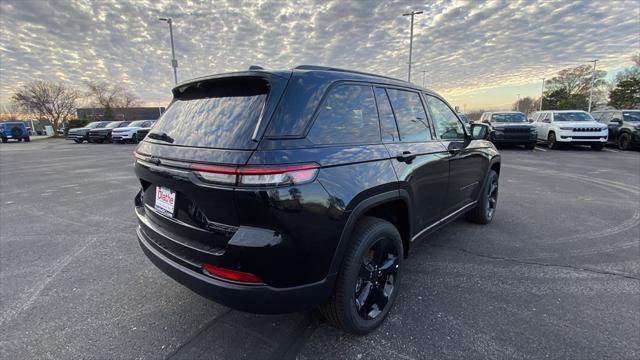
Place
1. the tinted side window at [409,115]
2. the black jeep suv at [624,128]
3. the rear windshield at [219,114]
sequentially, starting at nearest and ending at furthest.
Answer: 1. the rear windshield at [219,114]
2. the tinted side window at [409,115]
3. the black jeep suv at [624,128]

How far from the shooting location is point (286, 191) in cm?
171

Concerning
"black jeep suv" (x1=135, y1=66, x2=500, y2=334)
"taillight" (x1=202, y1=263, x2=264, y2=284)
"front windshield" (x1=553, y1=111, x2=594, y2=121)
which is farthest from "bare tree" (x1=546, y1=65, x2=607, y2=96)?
"taillight" (x1=202, y1=263, x2=264, y2=284)

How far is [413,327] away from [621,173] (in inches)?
395

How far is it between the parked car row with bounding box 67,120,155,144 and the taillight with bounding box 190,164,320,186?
75.1 ft

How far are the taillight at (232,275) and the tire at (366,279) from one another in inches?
22.1

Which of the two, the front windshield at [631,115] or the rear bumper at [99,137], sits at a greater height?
the front windshield at [631,115]

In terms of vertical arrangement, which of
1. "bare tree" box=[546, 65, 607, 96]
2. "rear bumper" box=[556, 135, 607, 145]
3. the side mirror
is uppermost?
"bare tree" box=[546, 65, 607, 96]

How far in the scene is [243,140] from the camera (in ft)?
5.86

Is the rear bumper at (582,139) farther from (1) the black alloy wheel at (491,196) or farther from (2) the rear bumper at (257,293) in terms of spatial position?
(2) the rear bumper at (257,293)

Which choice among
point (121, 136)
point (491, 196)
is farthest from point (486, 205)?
point (121, 136)

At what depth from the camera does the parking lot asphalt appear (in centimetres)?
218

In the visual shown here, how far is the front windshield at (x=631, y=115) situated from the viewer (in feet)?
48.4

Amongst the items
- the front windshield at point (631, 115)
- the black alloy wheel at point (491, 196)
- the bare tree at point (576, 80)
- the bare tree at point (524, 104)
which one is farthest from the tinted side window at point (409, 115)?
the bare tree at point (524, 104)

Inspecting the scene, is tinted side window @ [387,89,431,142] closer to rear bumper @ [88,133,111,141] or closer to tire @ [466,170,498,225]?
tire @ [466,170,498,225]
